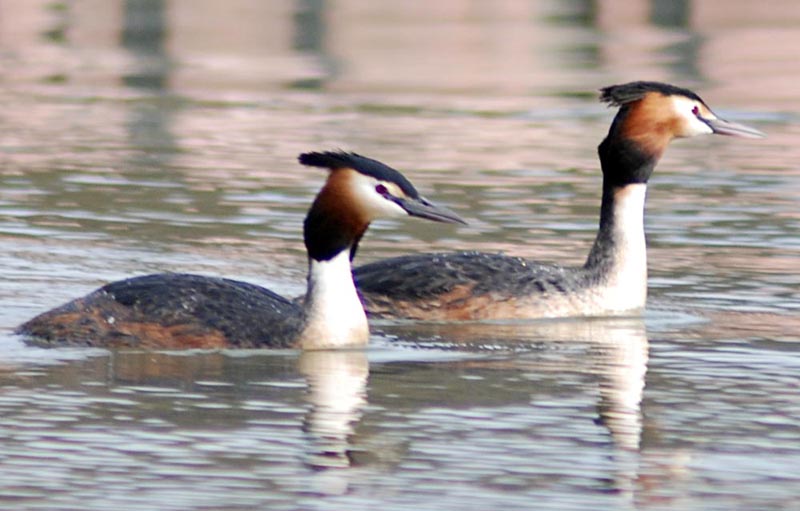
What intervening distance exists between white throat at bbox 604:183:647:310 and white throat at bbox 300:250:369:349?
7.59 feet

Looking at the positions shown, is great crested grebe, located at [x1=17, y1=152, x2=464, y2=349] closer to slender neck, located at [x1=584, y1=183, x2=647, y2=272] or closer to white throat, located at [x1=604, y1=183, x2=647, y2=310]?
white throat, located at [x1=604, y1=183, x2=647, y2=310]

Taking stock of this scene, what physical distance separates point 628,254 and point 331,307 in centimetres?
272

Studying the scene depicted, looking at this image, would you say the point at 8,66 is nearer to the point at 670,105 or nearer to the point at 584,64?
the point at 584,64

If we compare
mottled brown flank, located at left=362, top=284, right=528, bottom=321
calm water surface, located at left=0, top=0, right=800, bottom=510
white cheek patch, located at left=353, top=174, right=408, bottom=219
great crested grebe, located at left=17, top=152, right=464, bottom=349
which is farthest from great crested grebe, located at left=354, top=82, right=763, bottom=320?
white cheek patch, located at left=353, top=174, right=408, bottom=219

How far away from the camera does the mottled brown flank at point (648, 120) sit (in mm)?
13414

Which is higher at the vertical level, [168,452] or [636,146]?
[636,146]

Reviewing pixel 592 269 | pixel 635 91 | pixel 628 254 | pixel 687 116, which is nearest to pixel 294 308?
pixel 592 269

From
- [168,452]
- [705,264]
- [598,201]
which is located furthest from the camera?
[598,201]

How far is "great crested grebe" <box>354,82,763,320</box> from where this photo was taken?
1281 cm

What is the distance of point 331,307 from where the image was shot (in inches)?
440

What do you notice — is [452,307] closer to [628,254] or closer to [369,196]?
[628,254]

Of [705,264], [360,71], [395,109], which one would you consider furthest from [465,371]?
[360,71]

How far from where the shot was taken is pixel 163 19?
41656 millimetres

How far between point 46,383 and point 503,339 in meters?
2.90
